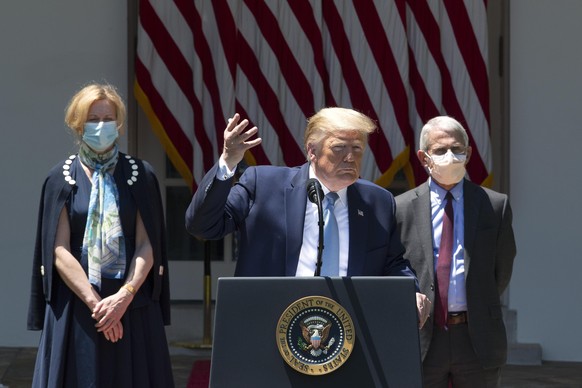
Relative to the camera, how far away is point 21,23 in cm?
905

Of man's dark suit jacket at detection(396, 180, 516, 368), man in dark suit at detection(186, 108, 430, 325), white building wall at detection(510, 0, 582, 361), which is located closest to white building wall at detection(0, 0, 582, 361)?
white building wall at detection(510, 0, 582, 361)

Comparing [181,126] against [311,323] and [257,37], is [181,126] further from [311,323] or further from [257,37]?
[311,323]

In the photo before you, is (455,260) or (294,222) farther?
(455,260)

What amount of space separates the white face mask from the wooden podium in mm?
1542

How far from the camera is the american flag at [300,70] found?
896 centimetres

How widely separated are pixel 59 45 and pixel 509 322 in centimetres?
→ 406

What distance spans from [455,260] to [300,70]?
12.9ft

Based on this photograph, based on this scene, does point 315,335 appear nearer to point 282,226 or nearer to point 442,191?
point 282,226

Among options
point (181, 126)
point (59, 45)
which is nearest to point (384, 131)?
point (181, 126)

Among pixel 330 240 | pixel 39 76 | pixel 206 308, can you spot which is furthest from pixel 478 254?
pixel 39 76

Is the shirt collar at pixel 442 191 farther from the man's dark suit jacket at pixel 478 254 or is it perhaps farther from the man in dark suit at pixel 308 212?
the man in dark suit at pixel 308 212

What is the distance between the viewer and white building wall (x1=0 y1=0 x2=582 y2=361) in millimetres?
9047

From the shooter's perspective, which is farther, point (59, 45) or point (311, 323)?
point (59, 45)

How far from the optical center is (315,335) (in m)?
3.81
